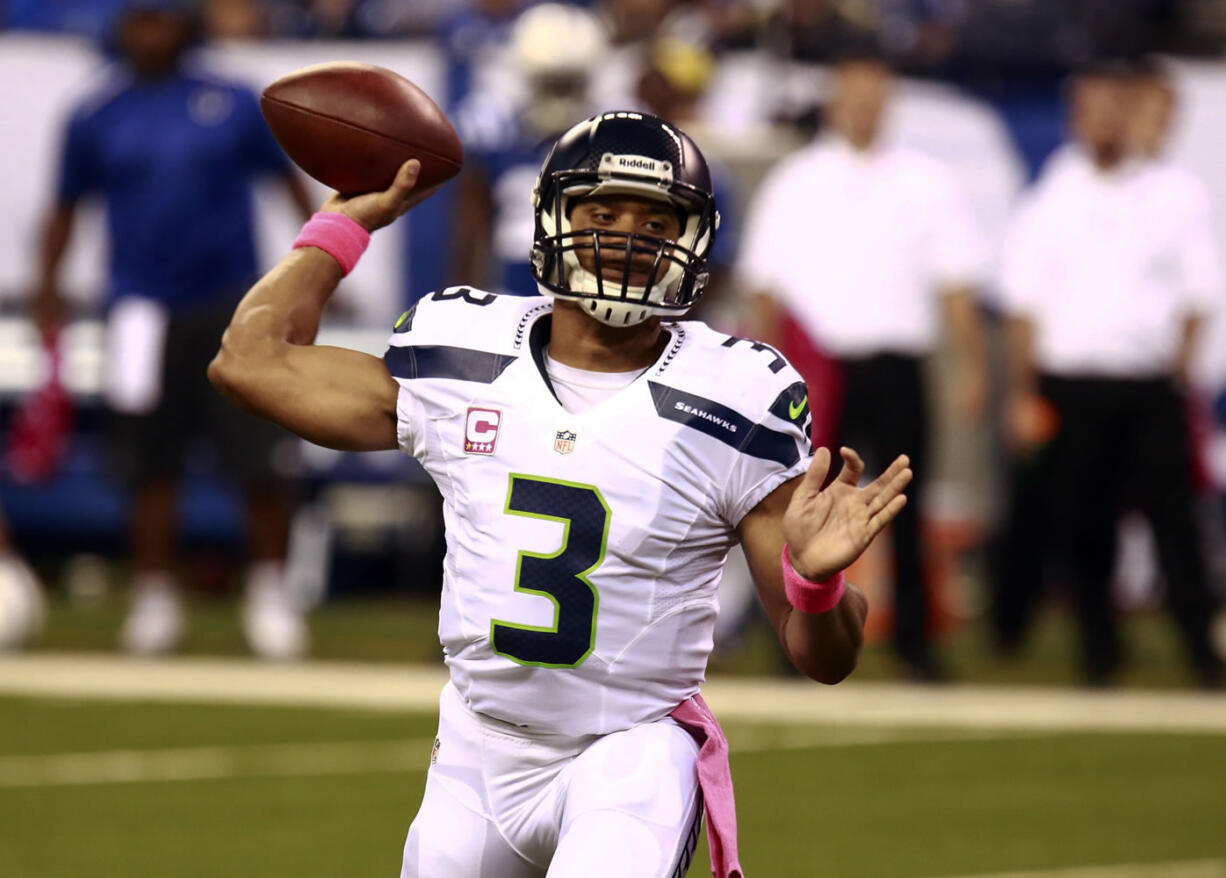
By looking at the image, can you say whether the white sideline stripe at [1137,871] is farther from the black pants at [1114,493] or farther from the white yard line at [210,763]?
the black pants at [1114,493]

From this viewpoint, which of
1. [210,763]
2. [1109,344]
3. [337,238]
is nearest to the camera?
[337,238]

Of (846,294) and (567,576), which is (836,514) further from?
(846,294)

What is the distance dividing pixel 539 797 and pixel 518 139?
4691mm

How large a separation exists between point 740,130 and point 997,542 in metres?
2.18

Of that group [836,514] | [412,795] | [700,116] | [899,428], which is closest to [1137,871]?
[412,795]

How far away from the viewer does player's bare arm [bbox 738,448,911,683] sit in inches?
114

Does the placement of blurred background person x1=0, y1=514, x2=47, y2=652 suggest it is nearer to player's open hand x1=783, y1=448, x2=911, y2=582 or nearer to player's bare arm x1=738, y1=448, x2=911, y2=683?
player's bare arm x1=738, y1=448, x2=911, y2=683

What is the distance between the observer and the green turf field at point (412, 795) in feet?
16.8

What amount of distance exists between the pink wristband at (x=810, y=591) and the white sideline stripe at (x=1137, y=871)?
2.15m

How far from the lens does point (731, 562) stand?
884 cm

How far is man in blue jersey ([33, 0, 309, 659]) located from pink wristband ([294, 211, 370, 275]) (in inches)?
181

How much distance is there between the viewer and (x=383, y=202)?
3504mm

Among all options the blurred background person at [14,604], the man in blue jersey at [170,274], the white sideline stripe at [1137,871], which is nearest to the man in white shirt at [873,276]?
the man in blue jersey at [170,274]

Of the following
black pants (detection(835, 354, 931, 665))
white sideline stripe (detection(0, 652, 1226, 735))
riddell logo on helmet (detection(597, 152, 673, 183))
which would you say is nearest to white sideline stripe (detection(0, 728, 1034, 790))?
white sideline stripe (detection(0, 652, 1226, 735))
